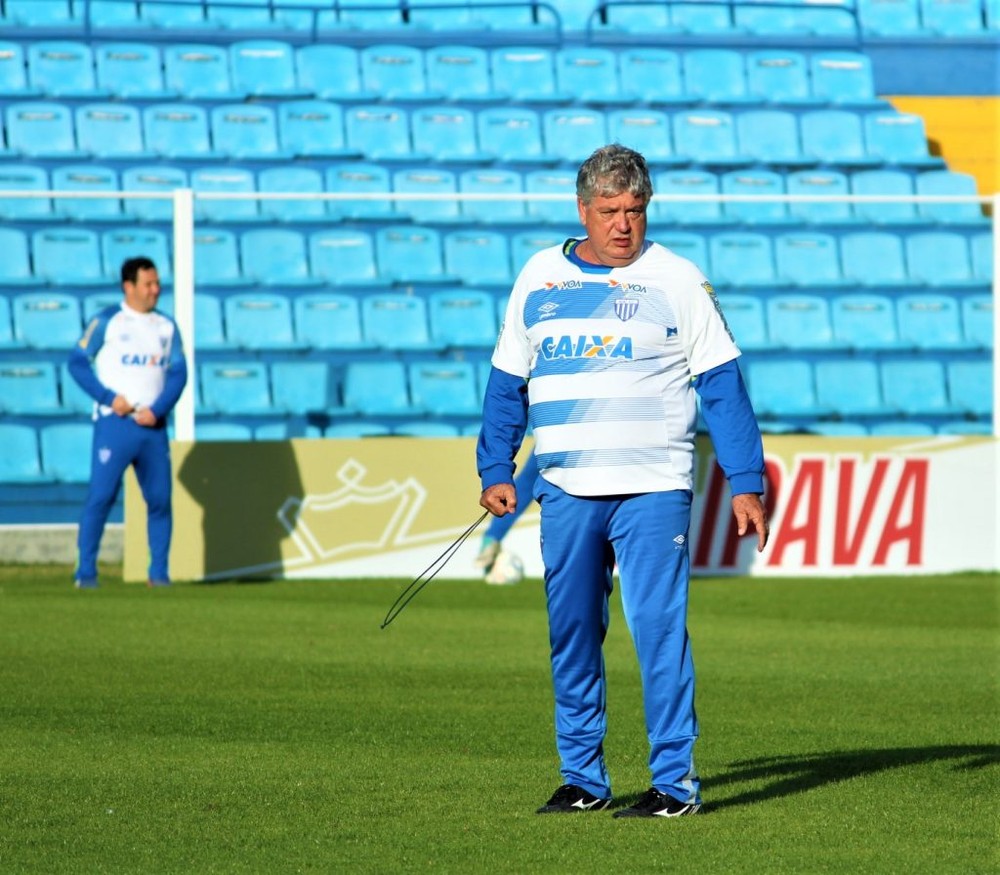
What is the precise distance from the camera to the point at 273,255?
15.7 metres

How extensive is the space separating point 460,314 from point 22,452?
3.92 metres

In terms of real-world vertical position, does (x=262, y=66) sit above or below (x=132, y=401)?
above

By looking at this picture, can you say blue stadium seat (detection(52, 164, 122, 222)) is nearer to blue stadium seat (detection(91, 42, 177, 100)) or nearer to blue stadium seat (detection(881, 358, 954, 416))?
blue stadium seat (detection(91, 42, 177, 100))

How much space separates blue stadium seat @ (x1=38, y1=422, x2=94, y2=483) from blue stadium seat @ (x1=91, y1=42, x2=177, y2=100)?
4998mm

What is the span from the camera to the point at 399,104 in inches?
717

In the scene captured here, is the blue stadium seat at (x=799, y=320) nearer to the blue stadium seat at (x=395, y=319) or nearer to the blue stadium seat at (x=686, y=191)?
the blue stadium seat at (x=686, y=191)

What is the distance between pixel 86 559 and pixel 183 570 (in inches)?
37.7

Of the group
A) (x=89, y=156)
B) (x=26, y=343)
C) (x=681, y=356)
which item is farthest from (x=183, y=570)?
(x=681, y=356)

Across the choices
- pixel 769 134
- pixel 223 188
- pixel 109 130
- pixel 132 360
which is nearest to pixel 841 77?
pixel 769 134

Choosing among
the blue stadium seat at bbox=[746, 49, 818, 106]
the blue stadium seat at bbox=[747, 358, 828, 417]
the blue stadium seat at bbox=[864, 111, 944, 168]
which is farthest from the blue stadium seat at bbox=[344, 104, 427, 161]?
the blue stadium seat at bbox=[864, 111, 944, 168]

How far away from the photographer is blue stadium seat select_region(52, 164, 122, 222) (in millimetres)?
16047

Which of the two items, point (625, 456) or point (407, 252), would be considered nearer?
point (625, 456)

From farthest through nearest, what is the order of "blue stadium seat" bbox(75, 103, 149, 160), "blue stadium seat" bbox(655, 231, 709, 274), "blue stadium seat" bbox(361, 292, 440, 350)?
1. "blue stadium seat" bbox(75, 103, 149, 160)
2. "blue stadium seat" bbox(655, 231, 709, 274)
3. "blue stadium seat" bbox(361, 292, 440, 350)

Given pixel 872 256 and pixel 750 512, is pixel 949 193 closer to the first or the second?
pixel 872 256
